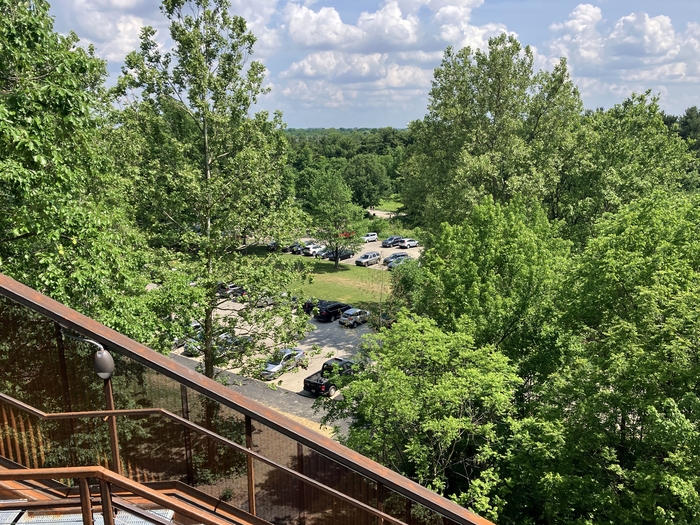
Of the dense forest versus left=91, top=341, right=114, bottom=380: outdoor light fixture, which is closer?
left=91, top=341, right=114, bottom=380: outdoor light fixture

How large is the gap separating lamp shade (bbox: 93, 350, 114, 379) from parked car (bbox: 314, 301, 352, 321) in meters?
28.3

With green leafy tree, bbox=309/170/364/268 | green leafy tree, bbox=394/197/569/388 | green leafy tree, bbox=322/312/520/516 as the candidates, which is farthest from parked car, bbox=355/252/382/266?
green leafy tree, bbox=322/312/520/516

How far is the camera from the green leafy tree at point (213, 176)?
40.7ft

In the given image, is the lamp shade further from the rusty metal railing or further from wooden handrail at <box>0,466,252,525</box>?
wooden handrail at <box>0,466,252,525</box>

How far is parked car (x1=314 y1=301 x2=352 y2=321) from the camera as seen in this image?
31.4 metres

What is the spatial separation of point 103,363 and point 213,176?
11.3 meters

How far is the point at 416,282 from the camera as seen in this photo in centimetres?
2045

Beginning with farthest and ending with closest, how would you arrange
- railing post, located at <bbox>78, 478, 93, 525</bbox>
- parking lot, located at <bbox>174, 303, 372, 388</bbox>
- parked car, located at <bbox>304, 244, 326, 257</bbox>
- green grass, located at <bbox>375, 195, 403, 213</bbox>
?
1. green grass, located at <bbox>375, 195, 403, 213</bbox>
2. parked car, located at <bbox>304, 244, 326, 257</bbox>
3. parking lot, located at <bbox>174, 303, 372, 388</bbox>
4. railing post, located at <bbox>78, 478, 93, 525</bbox>

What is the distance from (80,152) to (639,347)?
10.9m

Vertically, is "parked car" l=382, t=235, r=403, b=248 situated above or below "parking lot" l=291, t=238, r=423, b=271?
above

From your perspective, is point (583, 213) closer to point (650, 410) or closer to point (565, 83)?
point (565, 83)

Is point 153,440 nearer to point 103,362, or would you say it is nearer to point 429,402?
point 103,362

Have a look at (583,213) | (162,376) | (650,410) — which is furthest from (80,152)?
(583,213)

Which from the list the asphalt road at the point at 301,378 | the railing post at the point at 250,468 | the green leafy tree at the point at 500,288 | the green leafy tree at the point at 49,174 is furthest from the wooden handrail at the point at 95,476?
the green leafy tree at the point at 500,288
